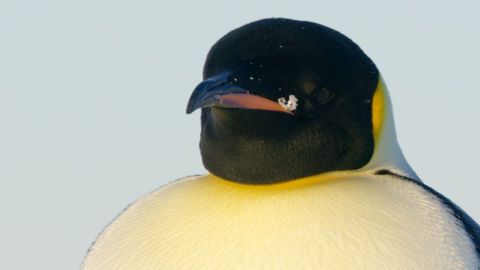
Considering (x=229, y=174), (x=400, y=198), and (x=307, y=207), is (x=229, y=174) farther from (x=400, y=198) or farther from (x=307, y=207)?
(x=400, y=198)

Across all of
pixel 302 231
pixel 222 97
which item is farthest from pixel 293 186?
pixel 222 97

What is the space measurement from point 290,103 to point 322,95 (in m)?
0.18

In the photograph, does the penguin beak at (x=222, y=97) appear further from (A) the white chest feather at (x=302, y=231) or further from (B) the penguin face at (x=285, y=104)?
(A) the white chest feather at (x=302, y=231)

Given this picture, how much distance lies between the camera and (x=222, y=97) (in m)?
1.52

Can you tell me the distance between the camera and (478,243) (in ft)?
5.60

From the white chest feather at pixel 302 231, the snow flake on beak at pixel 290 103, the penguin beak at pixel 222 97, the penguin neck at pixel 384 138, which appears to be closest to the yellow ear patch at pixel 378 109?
the penguin neck at pixel 384 138

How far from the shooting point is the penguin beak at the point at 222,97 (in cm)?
150

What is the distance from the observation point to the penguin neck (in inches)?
77.4

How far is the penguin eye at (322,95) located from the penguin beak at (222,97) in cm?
24

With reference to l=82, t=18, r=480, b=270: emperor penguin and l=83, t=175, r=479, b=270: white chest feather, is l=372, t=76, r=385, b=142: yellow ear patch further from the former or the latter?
l=83, t=175, r=479, b=270: white chest feather

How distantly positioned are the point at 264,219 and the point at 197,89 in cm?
49

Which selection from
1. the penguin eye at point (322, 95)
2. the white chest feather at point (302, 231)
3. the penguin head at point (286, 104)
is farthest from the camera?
the penguin eye at point (322, 95)

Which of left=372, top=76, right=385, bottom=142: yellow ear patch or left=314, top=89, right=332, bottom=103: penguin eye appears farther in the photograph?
left=372, top=76, right=385, bottom=142: yellow ear patch

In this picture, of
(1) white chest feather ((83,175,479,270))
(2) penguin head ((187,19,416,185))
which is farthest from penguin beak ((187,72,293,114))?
(1) white chest feather ((83,175,479,270))
